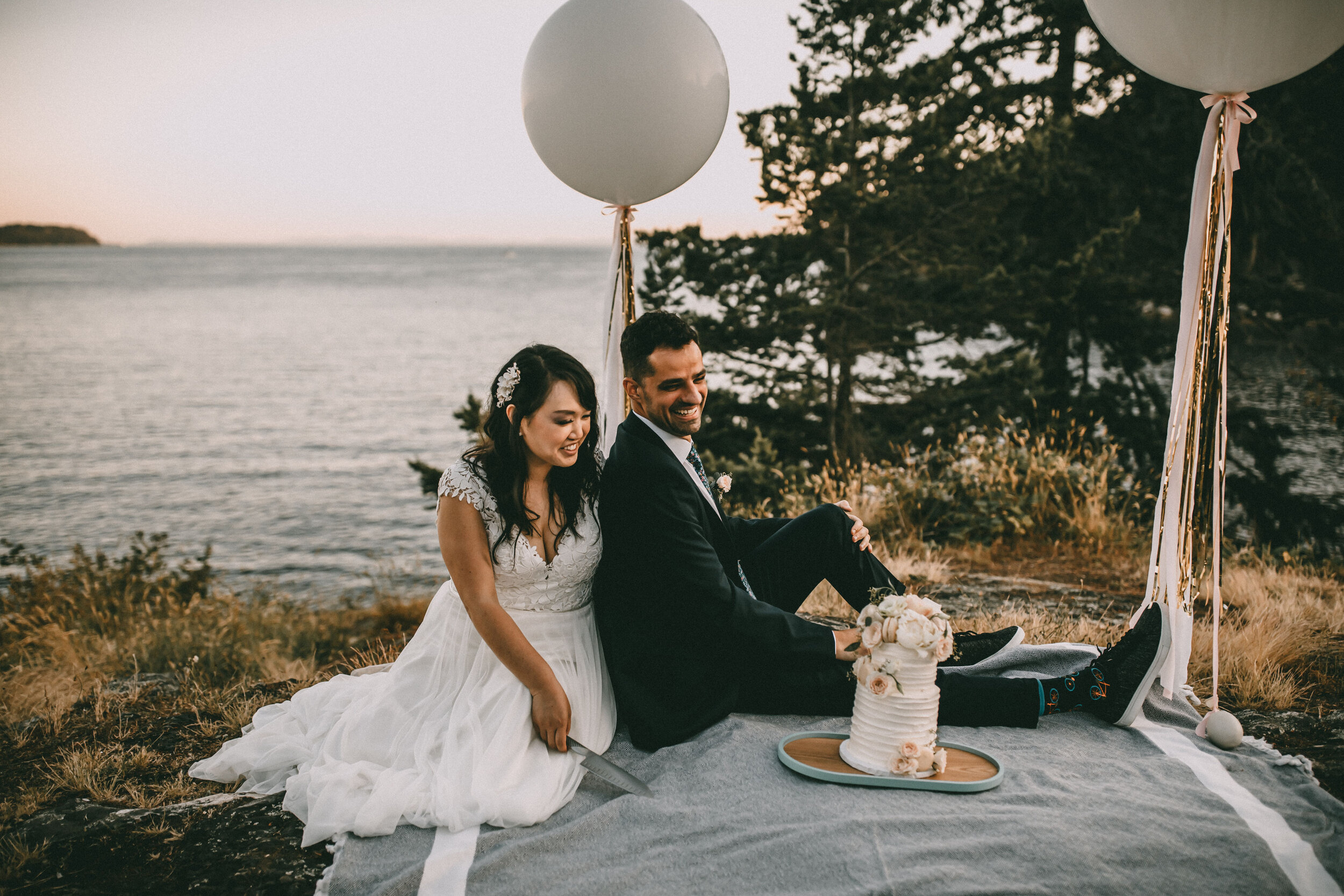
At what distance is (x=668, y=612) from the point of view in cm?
270

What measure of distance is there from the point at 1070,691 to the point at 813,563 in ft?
3.30

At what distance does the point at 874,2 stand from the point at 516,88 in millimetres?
5412

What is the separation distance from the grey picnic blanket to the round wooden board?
0.03 meters

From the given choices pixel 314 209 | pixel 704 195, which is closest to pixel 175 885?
pixel 704 195

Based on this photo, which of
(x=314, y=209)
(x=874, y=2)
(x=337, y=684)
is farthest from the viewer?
(x=314, y=209)

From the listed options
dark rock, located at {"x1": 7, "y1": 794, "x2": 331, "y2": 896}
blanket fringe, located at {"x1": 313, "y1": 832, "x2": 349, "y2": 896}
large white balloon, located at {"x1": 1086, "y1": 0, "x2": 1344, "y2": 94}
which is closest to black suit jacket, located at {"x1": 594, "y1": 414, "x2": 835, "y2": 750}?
blanket fringe, located at {"x1": 313, "y1": 832, "x2": 349, "y2": 896}

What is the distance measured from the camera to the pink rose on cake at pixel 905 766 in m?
2.37

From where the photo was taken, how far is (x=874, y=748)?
8.02 feet

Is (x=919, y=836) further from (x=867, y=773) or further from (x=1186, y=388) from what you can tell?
(x=1186, y=388)

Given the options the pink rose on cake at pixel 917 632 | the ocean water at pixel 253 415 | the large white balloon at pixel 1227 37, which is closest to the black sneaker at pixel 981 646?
the pink rose on cake at pixel 917 632

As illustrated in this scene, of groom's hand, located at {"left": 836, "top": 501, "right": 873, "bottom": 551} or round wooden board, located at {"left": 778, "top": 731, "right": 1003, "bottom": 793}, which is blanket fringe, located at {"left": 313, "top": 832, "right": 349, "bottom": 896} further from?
groom's hand, located at {"left": 836, "top": 501, "right": 873, "bottom": 551}

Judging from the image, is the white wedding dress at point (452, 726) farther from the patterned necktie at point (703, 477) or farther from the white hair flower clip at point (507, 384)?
the patterned necktie at point (703, 477)

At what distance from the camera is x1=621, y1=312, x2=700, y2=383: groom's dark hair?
2775mm

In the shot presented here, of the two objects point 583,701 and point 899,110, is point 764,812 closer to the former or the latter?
point 583,701
